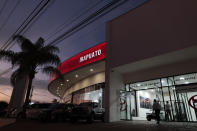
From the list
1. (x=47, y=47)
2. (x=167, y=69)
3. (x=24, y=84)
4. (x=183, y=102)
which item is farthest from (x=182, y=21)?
(x=24, y=84)

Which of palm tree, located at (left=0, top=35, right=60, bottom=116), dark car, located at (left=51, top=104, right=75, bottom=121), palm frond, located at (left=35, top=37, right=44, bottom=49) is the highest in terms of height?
palm frond, located at (left=35, top=37, right=44, bottom=49)

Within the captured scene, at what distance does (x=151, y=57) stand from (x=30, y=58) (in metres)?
11.4

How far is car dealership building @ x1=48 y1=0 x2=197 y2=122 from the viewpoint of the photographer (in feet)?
33.4

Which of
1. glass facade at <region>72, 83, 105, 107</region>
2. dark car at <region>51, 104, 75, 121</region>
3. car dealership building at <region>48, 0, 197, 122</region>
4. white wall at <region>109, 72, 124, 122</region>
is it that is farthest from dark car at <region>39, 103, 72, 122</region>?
glass facade at <region>72, 83, 105, 107</region>

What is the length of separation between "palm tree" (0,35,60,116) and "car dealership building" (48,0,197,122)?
3286 millimetres

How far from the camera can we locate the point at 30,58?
13992 mm

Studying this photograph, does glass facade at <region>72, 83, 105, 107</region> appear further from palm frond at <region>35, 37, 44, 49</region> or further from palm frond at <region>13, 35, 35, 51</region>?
palm frond at <region>13, 35, 35, 51</region>

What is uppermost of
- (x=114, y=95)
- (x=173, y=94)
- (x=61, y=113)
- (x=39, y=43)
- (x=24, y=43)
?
(x=39, y=43)

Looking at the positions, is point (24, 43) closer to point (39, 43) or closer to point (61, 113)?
point (39, 43)

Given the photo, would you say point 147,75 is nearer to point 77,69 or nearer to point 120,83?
point 120,83

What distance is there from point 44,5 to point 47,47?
737 centimetres

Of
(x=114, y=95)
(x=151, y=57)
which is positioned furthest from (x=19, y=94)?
(x=151, y=57)

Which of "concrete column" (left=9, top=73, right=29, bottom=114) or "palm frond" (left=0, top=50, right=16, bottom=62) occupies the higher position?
"palm frond" (left=0, top=50, right=16, bottom=62)

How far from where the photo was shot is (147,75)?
13273mm
